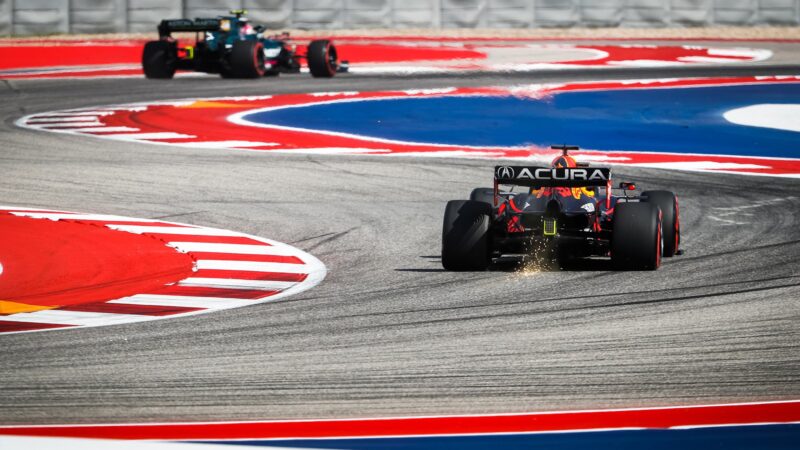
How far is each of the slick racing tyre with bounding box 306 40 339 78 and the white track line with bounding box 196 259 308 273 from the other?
1829cm

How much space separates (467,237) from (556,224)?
687 mm

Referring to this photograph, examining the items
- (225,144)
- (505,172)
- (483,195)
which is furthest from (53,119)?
(505,172)

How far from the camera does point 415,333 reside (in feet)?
29.7

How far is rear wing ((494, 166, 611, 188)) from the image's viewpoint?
11.5m

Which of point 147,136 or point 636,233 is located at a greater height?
point 636,233

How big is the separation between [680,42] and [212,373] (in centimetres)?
3336

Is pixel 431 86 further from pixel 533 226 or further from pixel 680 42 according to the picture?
pixel 533 226

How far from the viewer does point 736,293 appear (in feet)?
34.0

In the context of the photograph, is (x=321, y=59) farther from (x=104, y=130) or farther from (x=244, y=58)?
(x=104, y=130)

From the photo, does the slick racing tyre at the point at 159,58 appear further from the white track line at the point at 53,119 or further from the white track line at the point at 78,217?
the white track line at the point at 78,217

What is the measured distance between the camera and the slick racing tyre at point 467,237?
37.6ft

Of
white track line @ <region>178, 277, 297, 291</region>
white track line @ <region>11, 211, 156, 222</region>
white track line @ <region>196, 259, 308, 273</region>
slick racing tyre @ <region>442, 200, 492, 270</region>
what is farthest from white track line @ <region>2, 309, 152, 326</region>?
white track line @ <region>11, 211, 156, 222</region>

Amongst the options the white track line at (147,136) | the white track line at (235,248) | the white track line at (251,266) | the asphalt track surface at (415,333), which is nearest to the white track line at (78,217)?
the asphalt track surface at (415,333)

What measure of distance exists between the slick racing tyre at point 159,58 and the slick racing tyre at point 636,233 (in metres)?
19.9
